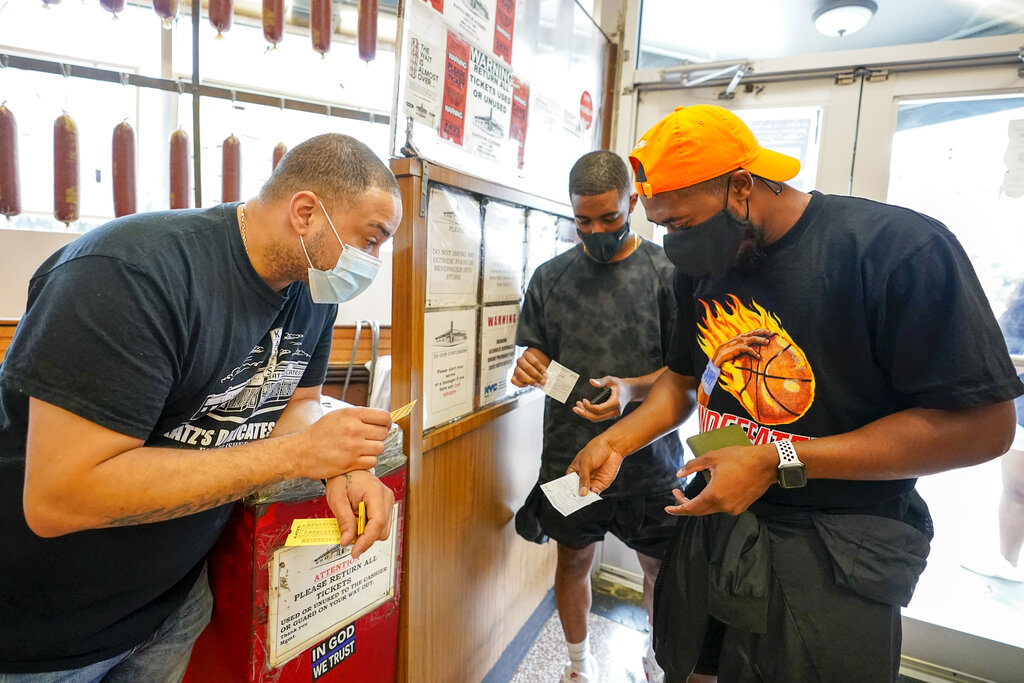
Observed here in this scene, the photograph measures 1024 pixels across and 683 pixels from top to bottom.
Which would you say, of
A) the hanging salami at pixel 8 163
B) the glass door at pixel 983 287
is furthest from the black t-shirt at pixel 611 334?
the hanging salami at pixel 8 163

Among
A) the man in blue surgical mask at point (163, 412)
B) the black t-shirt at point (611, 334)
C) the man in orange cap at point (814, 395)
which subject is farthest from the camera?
the black t-shirt at point (611, 334)

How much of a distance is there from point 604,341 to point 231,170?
5.45 feet

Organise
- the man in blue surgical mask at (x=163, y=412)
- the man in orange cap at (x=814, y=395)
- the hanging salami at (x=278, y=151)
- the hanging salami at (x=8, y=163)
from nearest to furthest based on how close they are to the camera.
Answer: the man in blue surgical mask at (x=163, y=412)
the man in orange cap at (x=814, y=395)
the hanging salami at (x=8, y=163)
the hanging salami at (x=278, y=151)

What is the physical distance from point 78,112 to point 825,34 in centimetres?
349

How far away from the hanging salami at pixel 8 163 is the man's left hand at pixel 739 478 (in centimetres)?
249

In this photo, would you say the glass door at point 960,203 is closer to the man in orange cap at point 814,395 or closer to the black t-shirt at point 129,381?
the man in orange cap at point 814,395

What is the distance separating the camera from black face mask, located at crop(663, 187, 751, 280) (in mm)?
997

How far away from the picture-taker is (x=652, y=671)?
183 cm

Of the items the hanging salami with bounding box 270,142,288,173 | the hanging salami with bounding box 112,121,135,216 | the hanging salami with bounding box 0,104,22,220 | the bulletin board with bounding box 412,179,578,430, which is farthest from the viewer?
the hanging salami with bounding box 270,142,288,173

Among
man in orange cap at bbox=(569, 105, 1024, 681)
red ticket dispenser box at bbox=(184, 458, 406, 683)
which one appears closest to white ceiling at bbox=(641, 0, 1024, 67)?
man in orange cap at bbox=(569, 105, 1024, 681)

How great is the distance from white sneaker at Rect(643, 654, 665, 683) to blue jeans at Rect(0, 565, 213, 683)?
4.81 feet

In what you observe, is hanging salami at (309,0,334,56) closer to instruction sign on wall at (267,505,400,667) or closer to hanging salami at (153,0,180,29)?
hanging salami at (153,0,180,29)

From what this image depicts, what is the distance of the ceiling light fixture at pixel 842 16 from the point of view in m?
1.90

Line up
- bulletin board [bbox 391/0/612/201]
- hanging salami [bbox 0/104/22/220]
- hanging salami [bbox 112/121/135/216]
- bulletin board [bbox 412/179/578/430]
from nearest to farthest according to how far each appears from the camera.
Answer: bulletin board [bbox 391/0/612/201], bulletin board [bbox 412/179/578/430], hanging salami [bbox 0/104/22/220], hanging salami [bbox 112/121/135/216]
